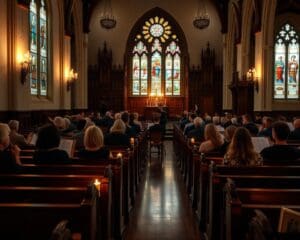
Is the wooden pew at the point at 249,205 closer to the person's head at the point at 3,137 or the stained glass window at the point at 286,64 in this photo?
the person's head at the point at 3,137

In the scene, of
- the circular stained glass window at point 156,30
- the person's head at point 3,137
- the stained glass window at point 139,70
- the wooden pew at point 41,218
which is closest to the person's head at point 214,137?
the person's head at point 3,137

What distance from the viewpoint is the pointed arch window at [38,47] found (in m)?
15.5

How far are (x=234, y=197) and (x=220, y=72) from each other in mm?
23633

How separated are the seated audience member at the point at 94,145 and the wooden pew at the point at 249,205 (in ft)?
8.49

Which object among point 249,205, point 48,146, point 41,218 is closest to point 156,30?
point 48,146

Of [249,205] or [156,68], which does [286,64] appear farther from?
[249,205]

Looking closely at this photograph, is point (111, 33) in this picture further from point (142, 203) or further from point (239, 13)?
point (142, 203)

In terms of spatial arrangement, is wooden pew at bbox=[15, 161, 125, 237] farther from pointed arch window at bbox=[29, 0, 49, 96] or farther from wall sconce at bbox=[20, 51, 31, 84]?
pointed arch window at bbox=[29, 0, 49, 96]

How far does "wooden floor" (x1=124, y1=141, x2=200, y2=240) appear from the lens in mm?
5523

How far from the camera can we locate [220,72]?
26031 millimetres

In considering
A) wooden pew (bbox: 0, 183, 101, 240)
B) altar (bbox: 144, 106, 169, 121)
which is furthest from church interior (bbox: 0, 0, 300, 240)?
altar (bbox: 144, 106, 169, 121)

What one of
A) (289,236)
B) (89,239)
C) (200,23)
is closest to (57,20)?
(200,23)

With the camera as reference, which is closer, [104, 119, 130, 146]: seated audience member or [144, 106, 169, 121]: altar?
[104, 119, 130, 146]: seated audience member

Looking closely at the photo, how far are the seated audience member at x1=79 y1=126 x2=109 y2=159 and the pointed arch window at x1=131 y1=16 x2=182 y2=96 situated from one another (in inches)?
849
